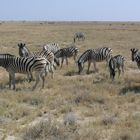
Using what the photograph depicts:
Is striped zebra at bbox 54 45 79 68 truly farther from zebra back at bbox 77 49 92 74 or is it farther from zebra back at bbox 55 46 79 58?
zebra back at bbox 77 49 92 74

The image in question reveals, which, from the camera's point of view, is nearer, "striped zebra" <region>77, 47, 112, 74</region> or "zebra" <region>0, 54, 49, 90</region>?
"zebra" <region>0, 54, 49, 90</region>

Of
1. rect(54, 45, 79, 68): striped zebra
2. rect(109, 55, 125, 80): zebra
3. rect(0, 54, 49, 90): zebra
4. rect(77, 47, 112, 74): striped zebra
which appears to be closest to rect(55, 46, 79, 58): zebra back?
rect(54, 45, 79, 68): striped zebra

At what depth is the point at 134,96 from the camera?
1315 cm

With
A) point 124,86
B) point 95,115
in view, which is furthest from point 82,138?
point 124,86

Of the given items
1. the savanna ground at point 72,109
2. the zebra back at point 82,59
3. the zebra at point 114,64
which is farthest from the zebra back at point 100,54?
the zebra at point 114,64

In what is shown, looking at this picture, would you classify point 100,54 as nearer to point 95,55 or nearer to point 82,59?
point 95,55

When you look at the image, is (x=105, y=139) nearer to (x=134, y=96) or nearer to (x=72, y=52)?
(x=134, y=96)

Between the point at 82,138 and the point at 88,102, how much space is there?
4.14 metres

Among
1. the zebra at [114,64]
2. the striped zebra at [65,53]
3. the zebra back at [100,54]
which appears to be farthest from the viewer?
the striped zebra at [65,53]

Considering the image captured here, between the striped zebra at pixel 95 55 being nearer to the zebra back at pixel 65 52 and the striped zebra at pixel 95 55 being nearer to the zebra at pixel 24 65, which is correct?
the zebra back at pixel 65 52

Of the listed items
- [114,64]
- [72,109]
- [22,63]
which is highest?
[22,63]

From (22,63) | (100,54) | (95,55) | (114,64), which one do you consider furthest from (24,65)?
(100,54)

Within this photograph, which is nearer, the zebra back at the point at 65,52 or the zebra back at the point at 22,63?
the zebra back at the point at 22,63

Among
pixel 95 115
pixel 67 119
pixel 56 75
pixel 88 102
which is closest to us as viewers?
pixel 67 119
